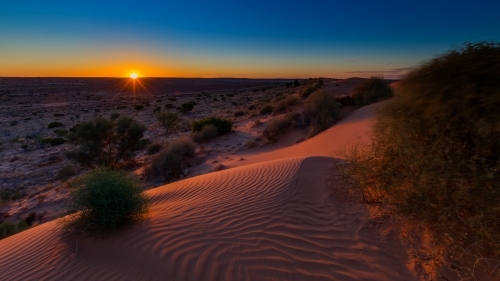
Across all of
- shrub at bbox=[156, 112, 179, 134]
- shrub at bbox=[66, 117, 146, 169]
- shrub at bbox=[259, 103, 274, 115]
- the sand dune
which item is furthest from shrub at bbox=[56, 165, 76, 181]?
shrub at bbox=[259, 103, 274, 115]

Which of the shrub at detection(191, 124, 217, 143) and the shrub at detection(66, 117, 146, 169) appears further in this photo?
the shrub at detection(191, 124, 217, 143)

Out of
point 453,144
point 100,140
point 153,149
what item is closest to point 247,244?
point 453,144

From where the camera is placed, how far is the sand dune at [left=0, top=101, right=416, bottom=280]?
341cm

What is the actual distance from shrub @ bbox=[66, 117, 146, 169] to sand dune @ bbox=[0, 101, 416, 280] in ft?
19.5

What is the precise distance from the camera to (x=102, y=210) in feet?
14.6

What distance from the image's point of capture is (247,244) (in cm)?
382

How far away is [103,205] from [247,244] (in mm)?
2377

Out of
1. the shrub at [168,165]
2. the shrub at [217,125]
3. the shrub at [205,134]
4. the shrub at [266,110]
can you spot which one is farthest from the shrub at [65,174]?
the shrub at [266,110]

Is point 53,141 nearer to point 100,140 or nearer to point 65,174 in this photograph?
point 65,174

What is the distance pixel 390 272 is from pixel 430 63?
2705 millimetres

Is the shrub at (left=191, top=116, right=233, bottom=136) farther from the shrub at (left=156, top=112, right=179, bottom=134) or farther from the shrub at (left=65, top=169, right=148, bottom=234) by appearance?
the shrub at (left=65, top=169, right=148, bottom=234)

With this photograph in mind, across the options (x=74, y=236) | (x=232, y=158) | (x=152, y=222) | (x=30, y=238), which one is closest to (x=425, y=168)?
(x=152, y=222)

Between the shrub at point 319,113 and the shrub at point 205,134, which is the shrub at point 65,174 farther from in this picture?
the shrub at point 319,113

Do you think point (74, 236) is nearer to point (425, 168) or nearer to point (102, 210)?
point (102, 210)
